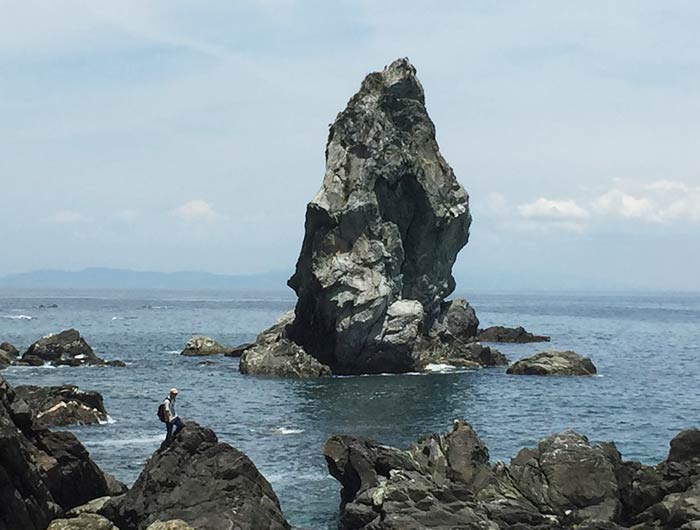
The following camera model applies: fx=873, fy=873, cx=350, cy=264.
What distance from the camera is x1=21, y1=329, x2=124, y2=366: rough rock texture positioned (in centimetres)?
8400

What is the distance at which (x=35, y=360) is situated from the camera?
270 ft

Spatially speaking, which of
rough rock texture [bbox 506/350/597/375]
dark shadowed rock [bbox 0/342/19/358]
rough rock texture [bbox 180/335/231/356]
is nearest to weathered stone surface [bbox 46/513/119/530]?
rough rock texture [bbox 506/350/597/375]

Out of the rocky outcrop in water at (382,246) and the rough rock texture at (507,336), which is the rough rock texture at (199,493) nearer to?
the rocky outcrop in water at (382,246)

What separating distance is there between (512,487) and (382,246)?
4876 centimetres

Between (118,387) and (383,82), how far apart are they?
4083cm

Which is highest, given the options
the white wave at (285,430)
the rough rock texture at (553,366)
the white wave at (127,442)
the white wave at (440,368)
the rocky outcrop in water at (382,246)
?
the rocky outcrop in water at (382,246)

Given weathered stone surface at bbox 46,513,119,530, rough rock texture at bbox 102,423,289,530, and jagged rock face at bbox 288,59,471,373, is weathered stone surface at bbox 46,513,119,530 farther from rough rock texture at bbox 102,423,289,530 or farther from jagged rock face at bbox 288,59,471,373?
jagged rock face at bbox 288,59,471,373

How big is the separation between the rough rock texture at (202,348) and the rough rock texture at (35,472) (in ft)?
215

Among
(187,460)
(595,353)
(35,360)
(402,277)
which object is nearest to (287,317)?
(402,277)

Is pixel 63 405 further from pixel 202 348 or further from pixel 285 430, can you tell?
pixel 202 348

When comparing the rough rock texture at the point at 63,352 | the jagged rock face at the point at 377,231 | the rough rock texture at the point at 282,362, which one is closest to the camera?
the rough rock texture at the point at 282,362

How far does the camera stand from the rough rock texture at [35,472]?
26.0 m

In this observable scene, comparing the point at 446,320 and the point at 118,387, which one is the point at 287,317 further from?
the point at 118,387

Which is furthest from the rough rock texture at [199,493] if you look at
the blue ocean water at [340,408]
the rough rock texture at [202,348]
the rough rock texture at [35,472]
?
the rough rock texture at [202,348]
